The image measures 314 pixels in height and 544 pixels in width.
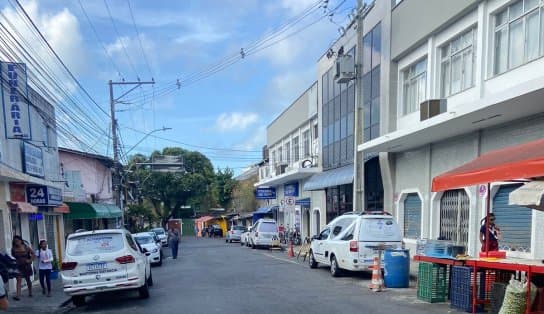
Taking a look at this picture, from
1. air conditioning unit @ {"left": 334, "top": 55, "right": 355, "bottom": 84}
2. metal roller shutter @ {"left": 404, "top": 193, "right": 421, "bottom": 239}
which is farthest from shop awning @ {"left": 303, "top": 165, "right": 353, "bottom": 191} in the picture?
air conditioning unit @ {"left": 334, "top": 55, "right": 355, "bottom": 84}

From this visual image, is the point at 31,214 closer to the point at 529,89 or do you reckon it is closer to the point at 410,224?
the point at 410,224

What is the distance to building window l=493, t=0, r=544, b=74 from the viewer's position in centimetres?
1159

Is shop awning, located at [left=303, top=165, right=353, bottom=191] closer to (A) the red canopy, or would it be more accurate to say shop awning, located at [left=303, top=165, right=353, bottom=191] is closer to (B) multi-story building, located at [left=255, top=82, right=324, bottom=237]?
(B) multi-story building, located at [left=255, top=82, right=324, bottom=237]

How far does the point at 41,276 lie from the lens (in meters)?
12.5

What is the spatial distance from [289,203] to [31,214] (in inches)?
504

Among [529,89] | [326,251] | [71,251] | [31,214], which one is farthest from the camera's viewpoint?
[31,214]

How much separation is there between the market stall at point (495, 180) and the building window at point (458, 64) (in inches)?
242

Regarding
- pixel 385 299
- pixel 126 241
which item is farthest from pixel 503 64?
pixel 126 241

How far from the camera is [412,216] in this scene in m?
18.3

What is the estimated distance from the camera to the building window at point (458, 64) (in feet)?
47.4

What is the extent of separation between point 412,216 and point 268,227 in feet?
42.1

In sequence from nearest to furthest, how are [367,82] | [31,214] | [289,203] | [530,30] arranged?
[530,30]
[31,214]
[367,82]
[289,203]

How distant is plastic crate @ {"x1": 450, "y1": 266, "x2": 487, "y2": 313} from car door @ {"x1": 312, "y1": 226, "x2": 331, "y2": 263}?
20.9ft

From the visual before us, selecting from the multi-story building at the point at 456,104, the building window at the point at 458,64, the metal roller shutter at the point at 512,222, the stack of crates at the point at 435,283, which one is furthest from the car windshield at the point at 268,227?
the stack of crates at the point at 435,283
